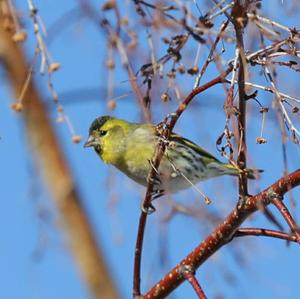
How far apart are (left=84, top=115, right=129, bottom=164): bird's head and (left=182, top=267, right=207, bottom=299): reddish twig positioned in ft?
6.14

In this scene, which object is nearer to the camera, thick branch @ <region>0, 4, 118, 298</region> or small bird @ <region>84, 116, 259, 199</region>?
thick branch @ <region>0, 4, 118, 298</region>

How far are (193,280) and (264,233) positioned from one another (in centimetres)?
21

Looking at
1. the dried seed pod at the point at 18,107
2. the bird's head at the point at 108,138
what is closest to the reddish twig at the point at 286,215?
the dried seed pod at the point at 18,107

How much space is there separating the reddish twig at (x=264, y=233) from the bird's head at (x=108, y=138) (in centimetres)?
186

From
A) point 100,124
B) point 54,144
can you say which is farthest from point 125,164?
point 54,144

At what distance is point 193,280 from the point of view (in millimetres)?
1896

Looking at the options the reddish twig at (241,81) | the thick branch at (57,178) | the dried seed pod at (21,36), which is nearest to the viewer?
the reddish twig at (241,81)

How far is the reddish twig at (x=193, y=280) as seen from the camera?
1.73m

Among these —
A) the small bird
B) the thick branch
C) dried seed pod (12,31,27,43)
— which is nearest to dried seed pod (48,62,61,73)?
dried seed pod (12,31,27,43)

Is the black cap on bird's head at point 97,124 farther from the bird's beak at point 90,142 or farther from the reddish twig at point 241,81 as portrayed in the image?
the reddish twig at point 241,81

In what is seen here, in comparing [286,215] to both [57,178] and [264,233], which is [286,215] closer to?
[264,233]

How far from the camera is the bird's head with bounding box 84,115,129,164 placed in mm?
3875

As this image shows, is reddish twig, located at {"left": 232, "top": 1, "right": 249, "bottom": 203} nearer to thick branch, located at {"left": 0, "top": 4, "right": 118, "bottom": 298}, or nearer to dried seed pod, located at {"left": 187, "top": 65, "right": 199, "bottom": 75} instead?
dried seed pod, located at {"left": 187, "top": 65, "right": 199, "bottom": 75}

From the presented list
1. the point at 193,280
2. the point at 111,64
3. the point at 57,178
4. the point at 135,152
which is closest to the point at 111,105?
the point at 111,64
